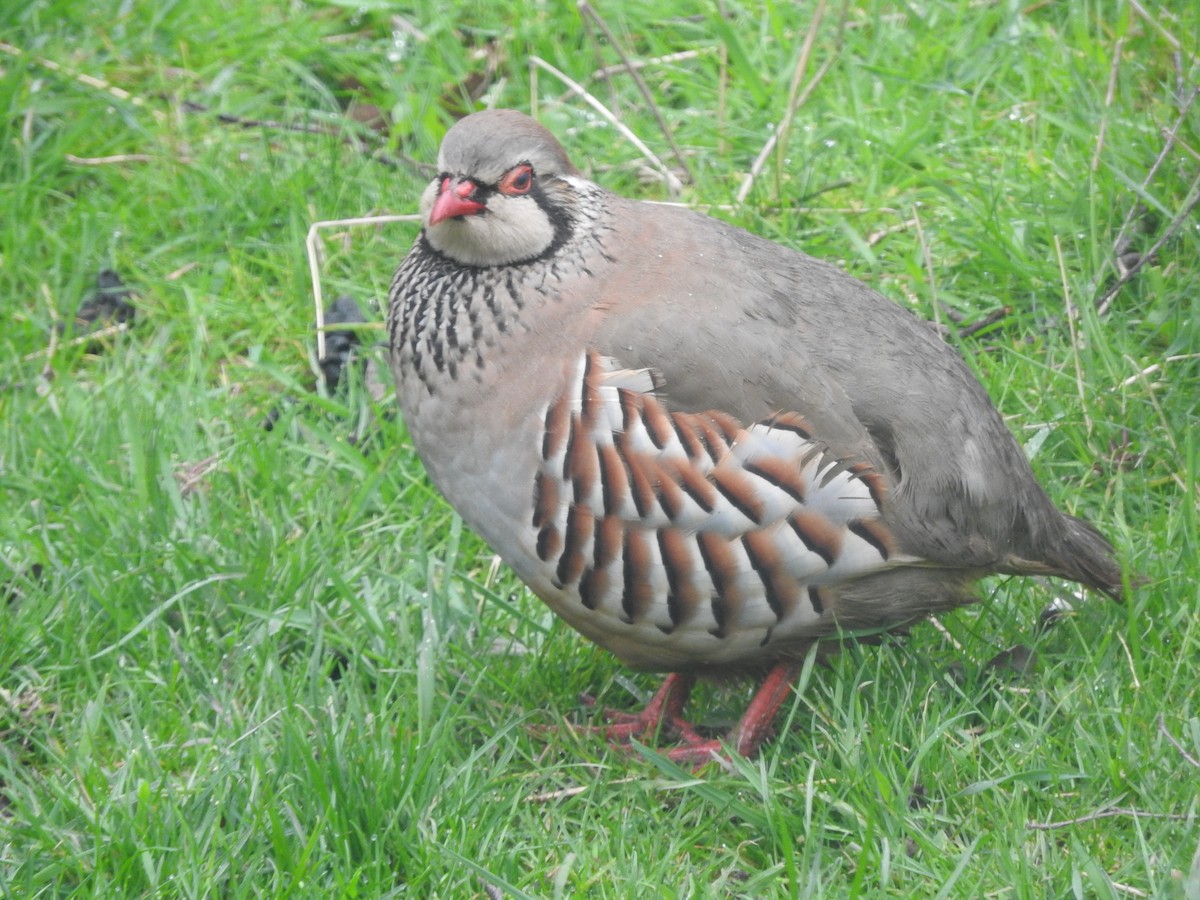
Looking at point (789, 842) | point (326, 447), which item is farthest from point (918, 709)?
point (326, 447)

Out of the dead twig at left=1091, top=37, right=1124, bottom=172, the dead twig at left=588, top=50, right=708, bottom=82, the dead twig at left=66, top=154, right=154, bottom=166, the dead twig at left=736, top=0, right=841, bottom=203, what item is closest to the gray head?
the dead twig at left=736, top=0, right=841, bottom=203

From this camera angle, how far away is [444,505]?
483 centimetres

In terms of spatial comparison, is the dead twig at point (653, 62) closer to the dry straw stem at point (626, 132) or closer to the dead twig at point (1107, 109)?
the dry straw stem at point (626, 132)

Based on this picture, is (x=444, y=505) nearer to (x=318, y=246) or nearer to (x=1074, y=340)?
(x=318, y=246)

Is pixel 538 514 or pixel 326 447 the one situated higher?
pixel 538 514

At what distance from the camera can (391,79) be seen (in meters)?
6.42

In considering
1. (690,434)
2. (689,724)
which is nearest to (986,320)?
(689,724)

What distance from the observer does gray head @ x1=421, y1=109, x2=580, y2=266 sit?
12.3ft

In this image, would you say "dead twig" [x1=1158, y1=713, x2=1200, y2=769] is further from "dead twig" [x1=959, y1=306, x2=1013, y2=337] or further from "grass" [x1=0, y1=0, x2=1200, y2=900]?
"dead twig" [x1=959, y1=306, x2=1013, y2=337]

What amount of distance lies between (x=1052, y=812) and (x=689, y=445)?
1.13m

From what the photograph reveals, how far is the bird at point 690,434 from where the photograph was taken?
356 centimetres

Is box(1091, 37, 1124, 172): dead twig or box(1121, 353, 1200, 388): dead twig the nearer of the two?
box(1121, 353, 1200, 388): dead twig

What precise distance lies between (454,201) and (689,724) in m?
1.55

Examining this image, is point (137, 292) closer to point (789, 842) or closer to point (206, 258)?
point (206, 258)
